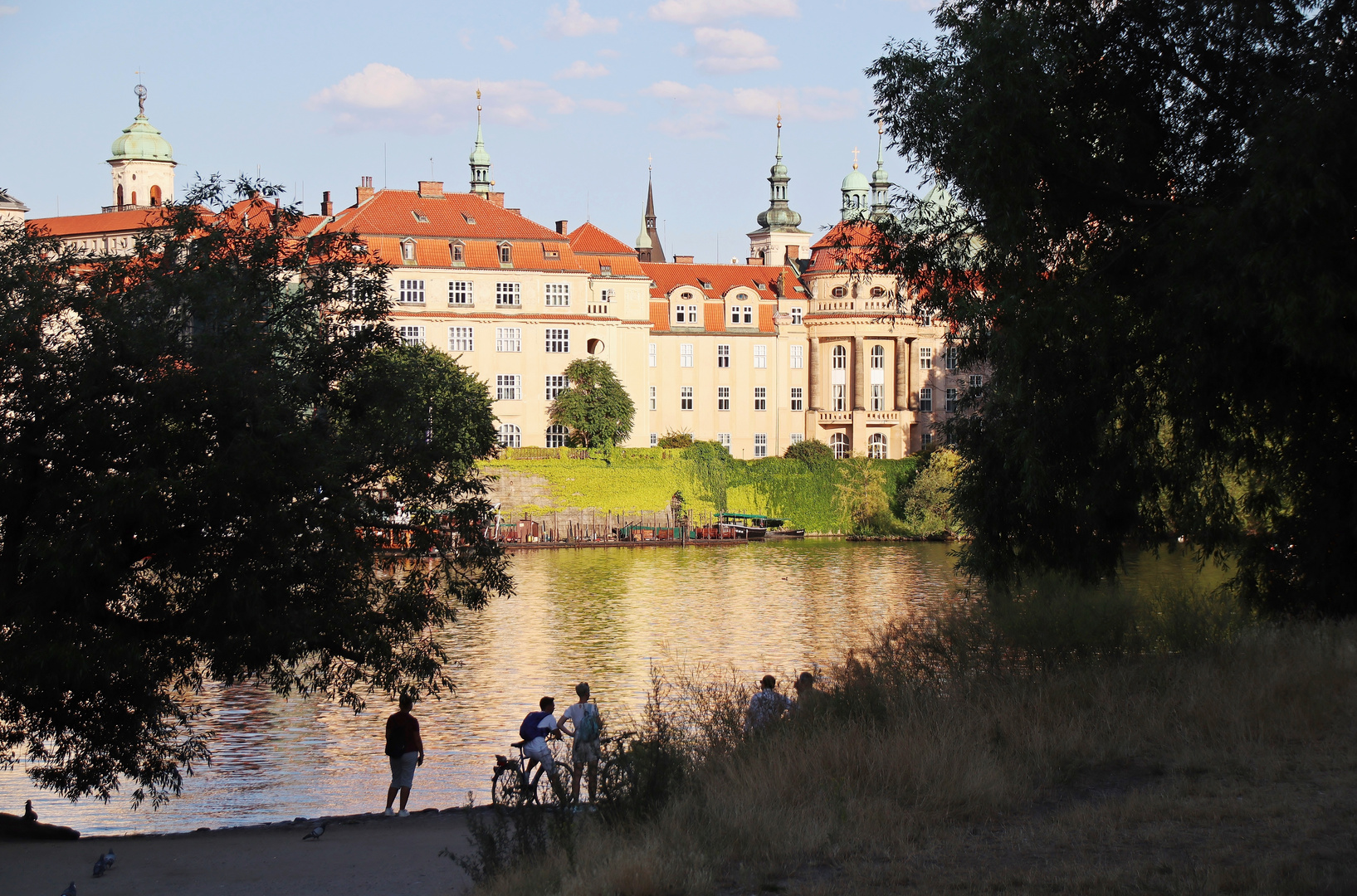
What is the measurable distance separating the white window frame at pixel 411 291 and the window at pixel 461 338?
2353 millimetres

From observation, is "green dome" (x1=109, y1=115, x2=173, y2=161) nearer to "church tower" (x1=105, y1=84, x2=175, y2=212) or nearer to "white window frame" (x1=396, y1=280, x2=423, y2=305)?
A: "church tower" (x1=105, y1=84, x2=175, y2=212)

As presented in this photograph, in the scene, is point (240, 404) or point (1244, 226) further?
point (240, 404)

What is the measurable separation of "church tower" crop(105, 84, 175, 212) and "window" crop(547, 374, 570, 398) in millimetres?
50890

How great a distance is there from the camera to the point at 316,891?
11664mm

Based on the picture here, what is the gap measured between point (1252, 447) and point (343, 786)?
13.0 meters

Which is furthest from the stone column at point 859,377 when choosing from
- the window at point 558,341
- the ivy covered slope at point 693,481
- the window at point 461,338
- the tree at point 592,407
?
the window at point 461,338

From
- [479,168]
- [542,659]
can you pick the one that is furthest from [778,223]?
[542,659]

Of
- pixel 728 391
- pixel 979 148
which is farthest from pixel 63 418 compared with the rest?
pixel 728 391

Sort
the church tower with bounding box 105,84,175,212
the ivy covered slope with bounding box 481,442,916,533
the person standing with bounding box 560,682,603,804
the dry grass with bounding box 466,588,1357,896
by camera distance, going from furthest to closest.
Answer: the church tower with bounding box 105,84,175,212 < the ivy covered slope with bounding box 481,442,916,533 < the person standing with bounding box 560,682,603,804 < the dry grass with bounding box 466,588,1357,896

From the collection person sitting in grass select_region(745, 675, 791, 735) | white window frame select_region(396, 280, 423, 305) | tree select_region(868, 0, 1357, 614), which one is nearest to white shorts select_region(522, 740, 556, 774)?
person sitting in grass select_region(745, 675, 791, 735)

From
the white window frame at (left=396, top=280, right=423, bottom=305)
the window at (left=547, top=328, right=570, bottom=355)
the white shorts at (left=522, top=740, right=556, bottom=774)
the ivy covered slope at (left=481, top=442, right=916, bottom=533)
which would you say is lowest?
the white shorts at (left=522, top=740, right=556, bottom=774)

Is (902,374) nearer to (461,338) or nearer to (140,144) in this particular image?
(461,338)

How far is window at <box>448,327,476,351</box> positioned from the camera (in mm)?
72062

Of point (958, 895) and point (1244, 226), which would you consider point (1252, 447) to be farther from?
point (958, 895)
